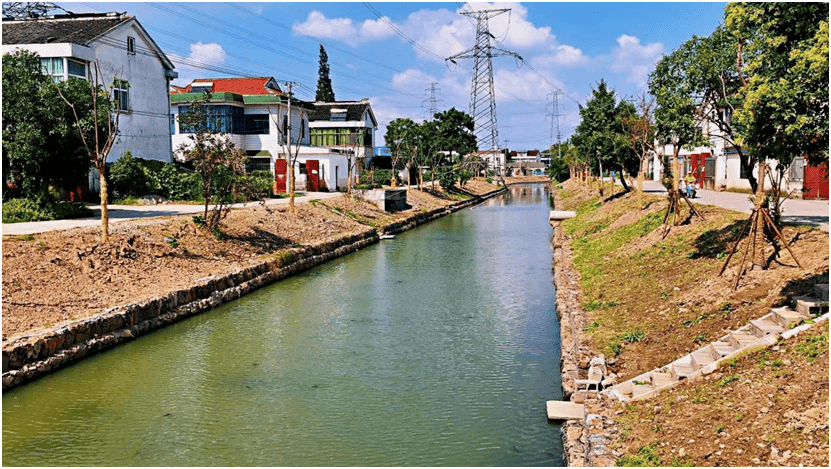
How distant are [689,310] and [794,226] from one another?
542 cm


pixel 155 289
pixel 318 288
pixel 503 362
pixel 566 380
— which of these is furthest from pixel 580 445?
pixel 318 288

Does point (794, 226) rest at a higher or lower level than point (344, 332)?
higher

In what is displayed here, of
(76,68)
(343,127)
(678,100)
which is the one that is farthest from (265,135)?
(678,100)

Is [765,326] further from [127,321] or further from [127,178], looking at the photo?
[127,178]

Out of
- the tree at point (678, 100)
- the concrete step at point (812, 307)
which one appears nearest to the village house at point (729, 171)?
the tree at point (678, 100)

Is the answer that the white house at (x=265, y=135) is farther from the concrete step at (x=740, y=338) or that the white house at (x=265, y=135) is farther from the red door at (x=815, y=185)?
the concrete step at (x=740, y=338)

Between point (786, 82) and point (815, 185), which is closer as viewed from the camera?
point (786, 82)

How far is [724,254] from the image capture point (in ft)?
54.1

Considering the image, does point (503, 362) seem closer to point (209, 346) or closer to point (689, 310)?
point (689, 310)

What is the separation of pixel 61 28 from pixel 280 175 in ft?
55.7

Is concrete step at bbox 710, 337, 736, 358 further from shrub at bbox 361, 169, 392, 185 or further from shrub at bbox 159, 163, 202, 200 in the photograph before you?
shrub at bbox 361, 169, 392, 185

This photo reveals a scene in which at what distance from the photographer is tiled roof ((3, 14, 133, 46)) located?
110 ft

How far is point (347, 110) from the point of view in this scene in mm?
67125

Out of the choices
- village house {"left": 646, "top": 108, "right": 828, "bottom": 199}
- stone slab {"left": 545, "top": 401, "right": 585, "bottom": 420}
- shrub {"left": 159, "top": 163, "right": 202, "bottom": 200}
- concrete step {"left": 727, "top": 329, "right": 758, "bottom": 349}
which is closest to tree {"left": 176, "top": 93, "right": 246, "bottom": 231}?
shrub {"left": 159, "top": 163, "right": 202, "bottom": 200}
